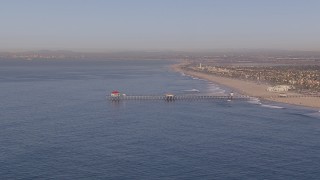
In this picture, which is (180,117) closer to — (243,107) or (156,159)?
(243,107)

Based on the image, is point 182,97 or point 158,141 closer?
point 158,141

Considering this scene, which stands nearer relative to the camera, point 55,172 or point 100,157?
point 55,172

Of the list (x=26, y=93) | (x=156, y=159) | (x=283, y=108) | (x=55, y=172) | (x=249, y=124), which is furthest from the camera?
(x=26, y=93)

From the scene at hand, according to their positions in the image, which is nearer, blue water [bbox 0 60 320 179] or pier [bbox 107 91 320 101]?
blue water [bbox 0 60 320 179]

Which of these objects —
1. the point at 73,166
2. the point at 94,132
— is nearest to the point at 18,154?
the point at 73,166

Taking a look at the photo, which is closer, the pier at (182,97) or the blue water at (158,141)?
the blue water at (158,141)

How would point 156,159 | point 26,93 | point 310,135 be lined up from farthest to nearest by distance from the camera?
point 26,93
point 310,135
point 156,159

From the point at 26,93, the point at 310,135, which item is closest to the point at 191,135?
the point at 310,135
